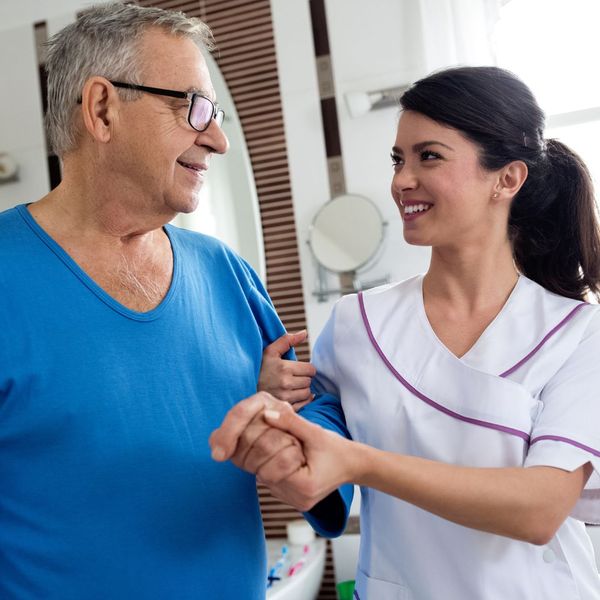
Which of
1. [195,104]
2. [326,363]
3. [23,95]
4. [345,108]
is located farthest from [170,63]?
[23,95]

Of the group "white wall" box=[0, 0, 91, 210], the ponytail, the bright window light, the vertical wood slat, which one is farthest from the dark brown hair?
"white wall" box=[0, 0, 91, 210]

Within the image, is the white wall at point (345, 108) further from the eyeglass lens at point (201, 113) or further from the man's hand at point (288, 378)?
the eyeglass lens at point (201, 113)

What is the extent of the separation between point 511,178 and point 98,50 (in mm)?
753

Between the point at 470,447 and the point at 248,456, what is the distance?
0.36 metres

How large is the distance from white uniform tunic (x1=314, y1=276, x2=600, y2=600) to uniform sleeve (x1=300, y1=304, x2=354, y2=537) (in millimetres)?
36

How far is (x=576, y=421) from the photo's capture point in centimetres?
111

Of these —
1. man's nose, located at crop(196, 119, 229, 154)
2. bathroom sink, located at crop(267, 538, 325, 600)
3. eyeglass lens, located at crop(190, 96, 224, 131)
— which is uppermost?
eyeglass lens, located at crop(190, 96, 224, 131)

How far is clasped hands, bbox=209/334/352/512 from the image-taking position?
0.98 meters

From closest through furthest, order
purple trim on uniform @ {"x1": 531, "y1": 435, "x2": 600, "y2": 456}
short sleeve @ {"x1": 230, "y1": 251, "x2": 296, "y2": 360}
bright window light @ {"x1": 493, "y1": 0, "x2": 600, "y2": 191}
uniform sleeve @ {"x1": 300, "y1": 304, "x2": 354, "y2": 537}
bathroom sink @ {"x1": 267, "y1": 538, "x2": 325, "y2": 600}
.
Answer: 1. purple trim on uniform @ {"x1": 531, "y1": 435, "x2": 600, "y2": 456}
2. uniform sleeve @ {"x1": 300, "y1": 304, "x2": 354, "y2": 537}
3. short sleeve @ {"x1": 230, "y1": 251, "x2": 296, "y2": 360}
4. bathroom sink @ {"x1": 267, "y1": 538, "x2": 325, "y2": 600}
5. bright window light @ {"x1": 493, "y1": 0, "x2": 600, "y2": 191}

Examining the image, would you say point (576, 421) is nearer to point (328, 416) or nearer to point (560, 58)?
point (328, 416)

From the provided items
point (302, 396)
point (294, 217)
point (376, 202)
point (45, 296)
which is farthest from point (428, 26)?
point (45, 296)

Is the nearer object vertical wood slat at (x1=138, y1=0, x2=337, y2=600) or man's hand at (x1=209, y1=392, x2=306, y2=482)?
man's hand at (x1=209, y1=392, x2=306, y2=482)

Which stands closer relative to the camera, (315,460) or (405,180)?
(315,460)

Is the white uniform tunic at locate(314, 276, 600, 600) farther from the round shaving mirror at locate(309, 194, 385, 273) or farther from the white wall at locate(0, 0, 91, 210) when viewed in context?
the white wall at locate(0, 0, 91, 210)
